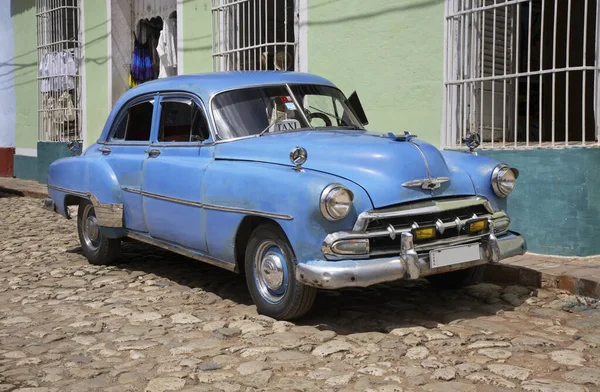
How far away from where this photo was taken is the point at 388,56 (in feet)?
25.8

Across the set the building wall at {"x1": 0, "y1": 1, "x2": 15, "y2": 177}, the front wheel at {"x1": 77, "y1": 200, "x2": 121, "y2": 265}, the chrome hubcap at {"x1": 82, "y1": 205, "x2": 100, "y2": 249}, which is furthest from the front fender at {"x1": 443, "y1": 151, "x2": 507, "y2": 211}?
the building wall at {"x1": 0, "y1": 1, "x2": 15, "y2": 177}

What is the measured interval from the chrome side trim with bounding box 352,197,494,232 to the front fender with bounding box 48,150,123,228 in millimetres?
2703

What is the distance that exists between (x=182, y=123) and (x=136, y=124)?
0.81 m

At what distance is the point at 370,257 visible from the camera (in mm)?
4301

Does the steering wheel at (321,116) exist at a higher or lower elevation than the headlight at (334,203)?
higher

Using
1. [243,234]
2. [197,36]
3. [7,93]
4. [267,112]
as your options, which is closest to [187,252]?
A: [243,234]

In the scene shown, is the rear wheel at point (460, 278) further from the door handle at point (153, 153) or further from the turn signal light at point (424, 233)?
the door handle at point (153, 153)

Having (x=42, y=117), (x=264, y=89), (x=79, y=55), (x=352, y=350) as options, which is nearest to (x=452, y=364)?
(x=352, y=350)

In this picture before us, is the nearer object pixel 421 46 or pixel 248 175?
pixel 248 175

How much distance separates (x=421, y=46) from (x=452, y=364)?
435 centimetres

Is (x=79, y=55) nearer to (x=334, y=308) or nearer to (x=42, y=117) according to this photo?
(x=42, y=117)

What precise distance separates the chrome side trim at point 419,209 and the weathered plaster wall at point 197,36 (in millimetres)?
6677

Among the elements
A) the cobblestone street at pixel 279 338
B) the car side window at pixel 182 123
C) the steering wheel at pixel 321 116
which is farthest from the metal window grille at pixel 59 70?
the steering wheel at pixel 321 116

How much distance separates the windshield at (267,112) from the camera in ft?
17.5
